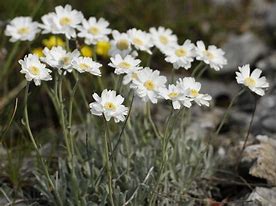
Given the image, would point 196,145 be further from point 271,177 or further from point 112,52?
point 112,52

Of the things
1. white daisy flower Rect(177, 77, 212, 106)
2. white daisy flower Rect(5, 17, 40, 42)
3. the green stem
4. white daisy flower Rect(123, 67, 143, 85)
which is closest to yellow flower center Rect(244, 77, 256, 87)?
white daisy flower Rect(177, 77, 212, 106)

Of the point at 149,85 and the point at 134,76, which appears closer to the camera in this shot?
the point at 149,85

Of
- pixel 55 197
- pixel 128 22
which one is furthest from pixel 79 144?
pixel 128 22

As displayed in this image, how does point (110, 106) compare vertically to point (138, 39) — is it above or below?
below

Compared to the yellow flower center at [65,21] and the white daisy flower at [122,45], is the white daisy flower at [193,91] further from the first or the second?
the yellow flower center at [65,21]

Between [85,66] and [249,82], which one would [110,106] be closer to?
[85,66]

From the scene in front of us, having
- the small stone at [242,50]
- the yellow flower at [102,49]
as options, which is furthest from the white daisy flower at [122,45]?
the small stone at [242,50]

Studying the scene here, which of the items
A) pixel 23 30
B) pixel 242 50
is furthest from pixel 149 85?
pixel 242 50
